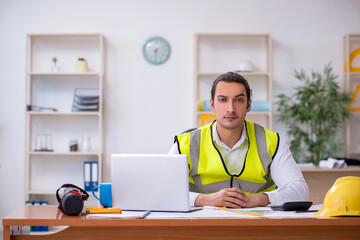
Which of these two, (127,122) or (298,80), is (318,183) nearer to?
(298,80)

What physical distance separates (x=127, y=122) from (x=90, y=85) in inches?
21.2

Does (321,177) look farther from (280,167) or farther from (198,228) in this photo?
(198,228)

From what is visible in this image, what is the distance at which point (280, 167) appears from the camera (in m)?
2.42

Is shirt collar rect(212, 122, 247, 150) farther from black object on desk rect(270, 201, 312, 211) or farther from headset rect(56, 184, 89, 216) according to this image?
headset rect(56, 184, 89, 216)

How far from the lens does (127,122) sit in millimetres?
4895

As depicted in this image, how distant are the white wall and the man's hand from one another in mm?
2738

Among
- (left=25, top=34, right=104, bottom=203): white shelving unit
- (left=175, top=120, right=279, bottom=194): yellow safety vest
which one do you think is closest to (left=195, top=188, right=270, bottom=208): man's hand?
(left=175, top=120, right=279, bottom=194): yellow safety vest

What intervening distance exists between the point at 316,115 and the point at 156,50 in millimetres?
1708

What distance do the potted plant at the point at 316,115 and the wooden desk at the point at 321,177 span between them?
229 mm

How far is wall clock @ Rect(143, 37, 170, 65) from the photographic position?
4879 millimetres

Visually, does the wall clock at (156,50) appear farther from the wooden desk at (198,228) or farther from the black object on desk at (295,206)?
the wooden desk at (198,228)

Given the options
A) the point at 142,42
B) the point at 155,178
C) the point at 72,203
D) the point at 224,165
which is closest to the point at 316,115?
the point at 142,42

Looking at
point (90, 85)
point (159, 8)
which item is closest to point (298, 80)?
point (159, 8)

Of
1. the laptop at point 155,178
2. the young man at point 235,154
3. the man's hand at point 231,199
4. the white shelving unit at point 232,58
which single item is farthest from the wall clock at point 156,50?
the laptop at point 155,178
